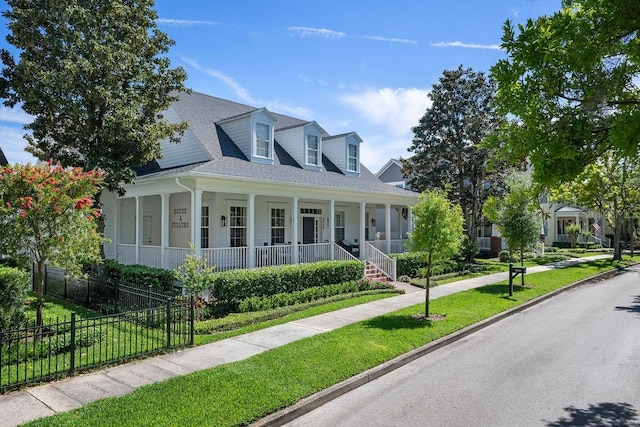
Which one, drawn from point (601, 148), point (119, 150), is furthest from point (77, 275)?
point (601, 148)

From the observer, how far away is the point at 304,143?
2014cm

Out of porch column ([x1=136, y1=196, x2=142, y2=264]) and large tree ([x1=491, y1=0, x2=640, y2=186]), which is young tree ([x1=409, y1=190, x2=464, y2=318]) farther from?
porch column ([x1=136, y1=196, x2=142, y2=264])

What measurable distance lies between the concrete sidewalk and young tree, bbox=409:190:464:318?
93.7 inches

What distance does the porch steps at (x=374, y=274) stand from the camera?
725 inches

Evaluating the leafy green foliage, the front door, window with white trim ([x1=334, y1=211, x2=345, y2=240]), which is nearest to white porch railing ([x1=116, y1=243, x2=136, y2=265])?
the front door

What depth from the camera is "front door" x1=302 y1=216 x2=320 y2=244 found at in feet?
68.8

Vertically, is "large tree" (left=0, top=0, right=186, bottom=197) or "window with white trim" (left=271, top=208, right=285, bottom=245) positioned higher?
"large tree" (left=0, top=0, right=186, bottom=197)

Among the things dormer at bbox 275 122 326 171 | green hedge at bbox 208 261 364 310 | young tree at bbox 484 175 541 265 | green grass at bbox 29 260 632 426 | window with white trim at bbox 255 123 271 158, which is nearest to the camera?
green grass at bbox 29 260 632 426

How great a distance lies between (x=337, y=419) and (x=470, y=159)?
2228cm

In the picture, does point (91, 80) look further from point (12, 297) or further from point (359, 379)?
point (359, 379)

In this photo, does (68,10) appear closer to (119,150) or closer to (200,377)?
(119,150)

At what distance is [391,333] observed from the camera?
9766mm

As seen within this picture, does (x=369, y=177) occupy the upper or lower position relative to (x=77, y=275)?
upper

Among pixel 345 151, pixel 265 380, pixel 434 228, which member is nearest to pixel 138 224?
pixel 345 151
